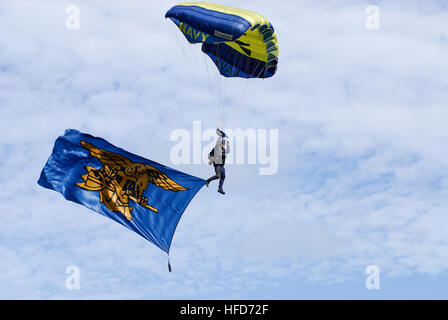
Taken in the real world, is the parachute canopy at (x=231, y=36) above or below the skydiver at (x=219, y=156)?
above

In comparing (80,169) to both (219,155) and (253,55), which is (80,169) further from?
(253,55)

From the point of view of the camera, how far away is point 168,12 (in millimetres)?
26000

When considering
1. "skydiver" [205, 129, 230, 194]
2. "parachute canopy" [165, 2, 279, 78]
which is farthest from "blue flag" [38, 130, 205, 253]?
"parachute canopy" [165, 2, 279, 78]

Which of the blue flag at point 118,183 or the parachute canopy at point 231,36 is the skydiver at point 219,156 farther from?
the parachute canopy at point 231,36

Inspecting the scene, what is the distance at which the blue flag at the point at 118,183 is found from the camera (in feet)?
80.6

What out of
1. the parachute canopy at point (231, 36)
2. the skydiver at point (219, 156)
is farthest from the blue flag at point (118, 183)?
the parachute canopy at point (231, 36)

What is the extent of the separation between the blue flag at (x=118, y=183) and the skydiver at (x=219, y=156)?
0.62 m

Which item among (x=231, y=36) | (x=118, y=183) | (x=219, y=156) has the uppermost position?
(x=231, y=36)

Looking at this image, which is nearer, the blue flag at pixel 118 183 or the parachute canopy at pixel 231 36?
the parachute canopy at pixel 231 36

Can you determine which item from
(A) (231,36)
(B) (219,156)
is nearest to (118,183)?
(B) (219,156)

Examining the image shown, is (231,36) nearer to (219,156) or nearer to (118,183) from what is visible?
(219,156)

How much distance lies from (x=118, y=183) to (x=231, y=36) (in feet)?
19.8

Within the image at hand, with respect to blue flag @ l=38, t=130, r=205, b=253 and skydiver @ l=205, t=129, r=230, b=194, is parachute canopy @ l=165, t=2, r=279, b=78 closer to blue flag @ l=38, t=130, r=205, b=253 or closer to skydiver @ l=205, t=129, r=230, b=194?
skydiver @ l=205, t=129, r=230, b=194

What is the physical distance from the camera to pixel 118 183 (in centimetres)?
2519
